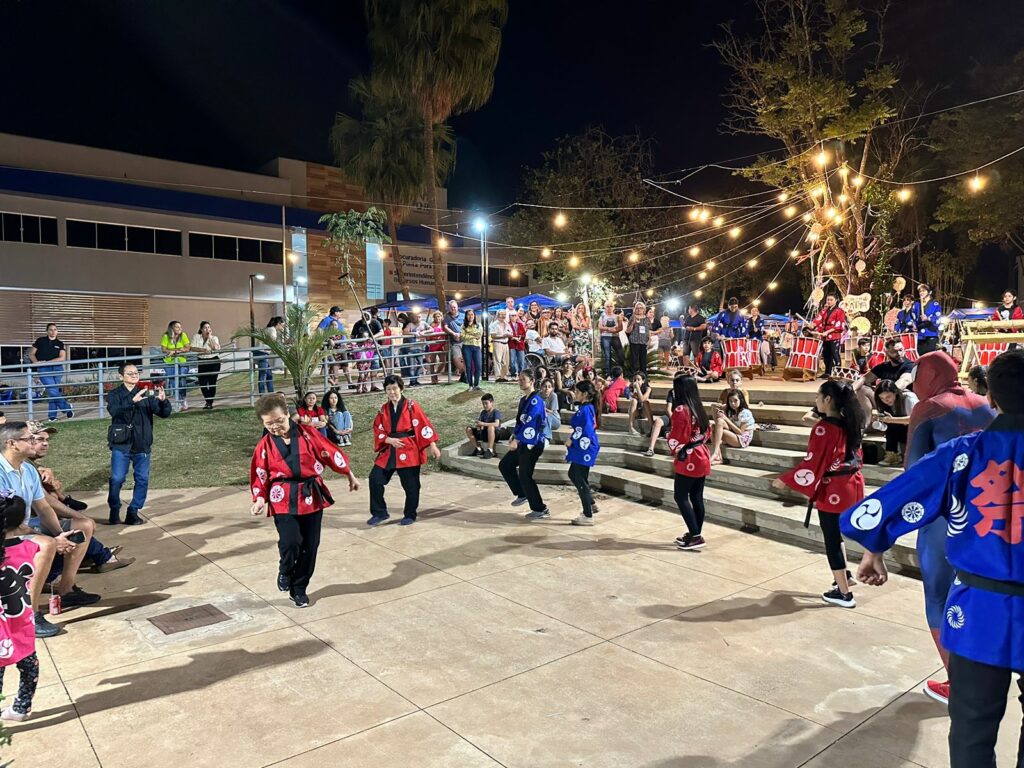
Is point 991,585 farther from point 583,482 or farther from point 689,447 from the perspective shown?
point 583,482

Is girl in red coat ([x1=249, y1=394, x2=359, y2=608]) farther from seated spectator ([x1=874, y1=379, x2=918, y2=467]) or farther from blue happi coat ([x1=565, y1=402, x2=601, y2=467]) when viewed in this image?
seated spectator ([x1=874, y1=379, x2=918, y2=467])

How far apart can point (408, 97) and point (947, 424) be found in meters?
19.9

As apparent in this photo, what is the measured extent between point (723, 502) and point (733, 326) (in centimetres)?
632

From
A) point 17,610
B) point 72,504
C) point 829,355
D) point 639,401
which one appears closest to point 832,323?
point 829,355

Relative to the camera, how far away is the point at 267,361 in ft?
46.7

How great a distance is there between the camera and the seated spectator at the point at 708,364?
13391mm

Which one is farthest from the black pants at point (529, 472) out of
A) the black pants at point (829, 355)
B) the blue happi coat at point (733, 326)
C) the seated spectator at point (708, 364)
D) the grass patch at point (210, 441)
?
the black pants at point (829, 355)

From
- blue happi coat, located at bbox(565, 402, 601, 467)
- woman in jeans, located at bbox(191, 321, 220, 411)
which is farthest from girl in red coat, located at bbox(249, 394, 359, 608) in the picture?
woman in jeans, located at bbox(191, 321, 220, 411)

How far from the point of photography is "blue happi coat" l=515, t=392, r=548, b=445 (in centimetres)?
795

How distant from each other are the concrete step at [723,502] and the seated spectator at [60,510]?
538cm

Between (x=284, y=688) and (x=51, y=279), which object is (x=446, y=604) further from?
(x=51, y=279)

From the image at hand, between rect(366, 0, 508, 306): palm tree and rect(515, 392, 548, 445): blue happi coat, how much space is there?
42.2ft

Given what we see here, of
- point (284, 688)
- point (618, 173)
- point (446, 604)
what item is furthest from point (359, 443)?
point (618, 173)

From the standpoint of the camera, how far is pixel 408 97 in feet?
68.0
